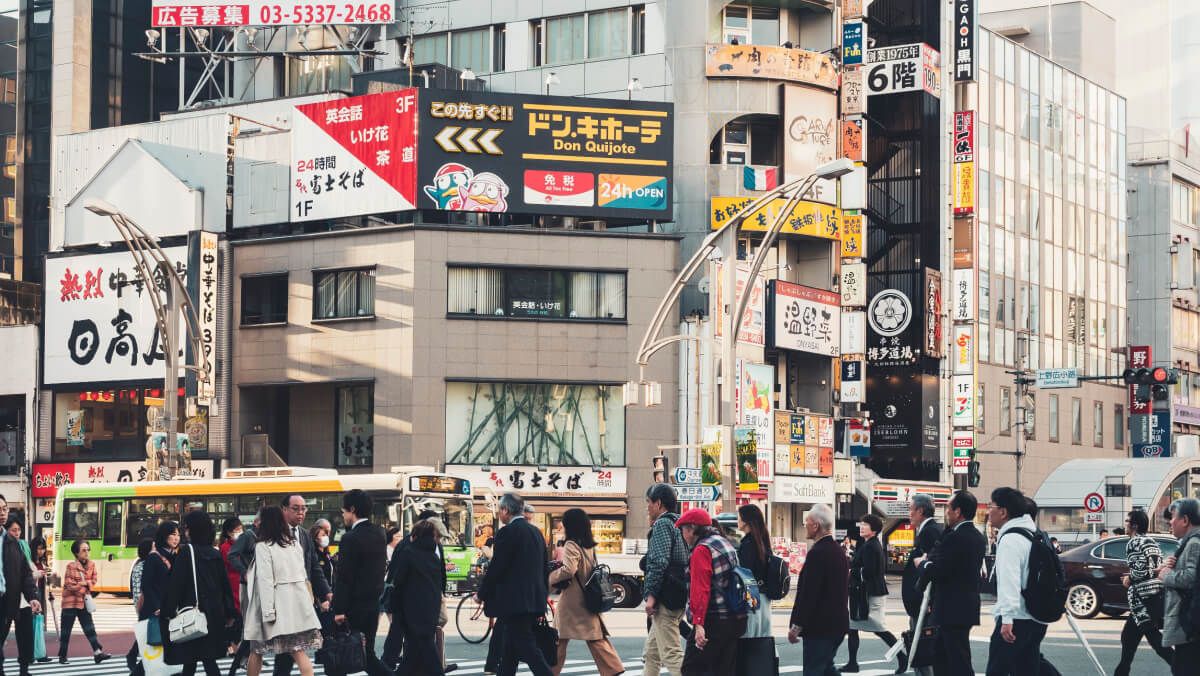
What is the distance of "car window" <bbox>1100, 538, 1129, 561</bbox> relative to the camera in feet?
97.0

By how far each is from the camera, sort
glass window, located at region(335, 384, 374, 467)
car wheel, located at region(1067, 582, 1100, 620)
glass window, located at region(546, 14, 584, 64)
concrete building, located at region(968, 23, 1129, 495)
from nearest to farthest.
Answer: car wheel, located at region(1067, 582, 1100, 620) < glass window, located at region(335, 384, 374, 467) < glass window, located at region(546, 14, 584, 64) < concrete building, located at region(968, 23, 1129, 495)

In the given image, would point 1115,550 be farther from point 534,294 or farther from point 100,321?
point 100,321

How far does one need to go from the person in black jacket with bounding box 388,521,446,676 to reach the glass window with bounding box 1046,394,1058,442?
65.4m

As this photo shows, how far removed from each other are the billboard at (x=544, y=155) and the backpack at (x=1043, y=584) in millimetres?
37677

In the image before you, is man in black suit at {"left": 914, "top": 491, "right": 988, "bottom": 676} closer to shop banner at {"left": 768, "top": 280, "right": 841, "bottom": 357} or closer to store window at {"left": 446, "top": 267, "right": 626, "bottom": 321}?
store window at {"left": 446, "top": 267, "right": 626, "bottom": 321}

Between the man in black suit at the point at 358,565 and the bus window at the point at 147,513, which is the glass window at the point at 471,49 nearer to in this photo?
the bus window at the point at 147,513

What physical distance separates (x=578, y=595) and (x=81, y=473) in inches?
1633

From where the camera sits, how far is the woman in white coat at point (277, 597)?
44.4 feet

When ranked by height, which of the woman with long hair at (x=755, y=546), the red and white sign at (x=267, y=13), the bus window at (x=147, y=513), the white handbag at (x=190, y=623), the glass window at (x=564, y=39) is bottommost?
the bus window at (x=147, y=513)

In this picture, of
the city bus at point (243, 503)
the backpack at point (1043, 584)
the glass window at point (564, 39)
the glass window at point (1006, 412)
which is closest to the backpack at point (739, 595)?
the backpack at point (1043, 584)

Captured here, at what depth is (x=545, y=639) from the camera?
48.5 ft

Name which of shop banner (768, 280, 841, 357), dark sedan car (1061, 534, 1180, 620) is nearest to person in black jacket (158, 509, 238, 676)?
dark sedan car (1061, 534, 1180, 620)

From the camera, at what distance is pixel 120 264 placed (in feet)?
173

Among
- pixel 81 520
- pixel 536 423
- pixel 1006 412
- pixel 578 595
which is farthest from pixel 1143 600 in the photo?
pixel 1006 412
